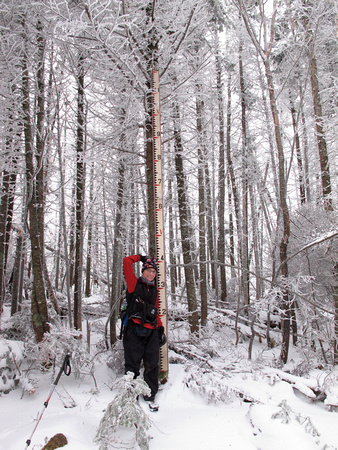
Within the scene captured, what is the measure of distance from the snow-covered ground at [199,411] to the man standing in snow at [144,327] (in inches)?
15.9

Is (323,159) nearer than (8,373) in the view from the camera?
No

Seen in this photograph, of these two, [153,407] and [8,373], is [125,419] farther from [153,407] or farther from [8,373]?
[8,373]

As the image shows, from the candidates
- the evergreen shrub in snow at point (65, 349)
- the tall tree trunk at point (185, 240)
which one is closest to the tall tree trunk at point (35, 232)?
the evergreen shrub in snow at point (65, 349)

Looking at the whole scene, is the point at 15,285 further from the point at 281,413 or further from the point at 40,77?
the point at 281,413

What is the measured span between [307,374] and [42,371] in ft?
13.9

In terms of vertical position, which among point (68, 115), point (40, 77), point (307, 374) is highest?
point (40, 77)

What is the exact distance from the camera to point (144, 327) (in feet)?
11.3

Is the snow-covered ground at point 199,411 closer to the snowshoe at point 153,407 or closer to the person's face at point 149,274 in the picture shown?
the snowshoe at point 153,407

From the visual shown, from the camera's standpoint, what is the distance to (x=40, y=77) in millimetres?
5129

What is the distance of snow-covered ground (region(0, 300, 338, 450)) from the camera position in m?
2.51

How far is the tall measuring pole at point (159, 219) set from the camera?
3.71 m

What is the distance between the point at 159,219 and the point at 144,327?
1.44m

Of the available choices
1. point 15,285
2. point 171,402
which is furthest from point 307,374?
point 15,285

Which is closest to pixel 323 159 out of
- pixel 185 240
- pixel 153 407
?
pixel 185 240
